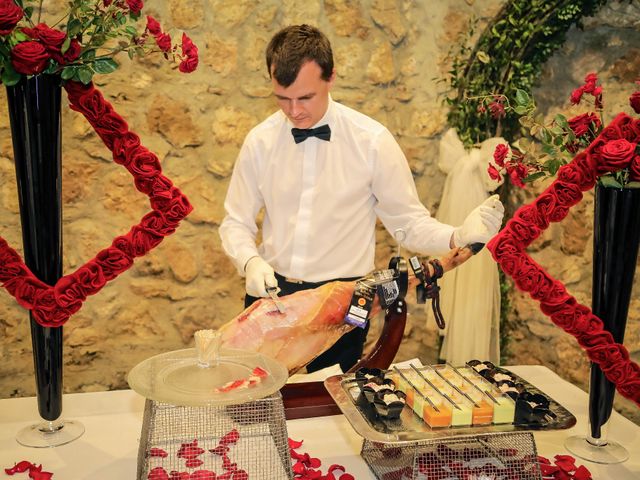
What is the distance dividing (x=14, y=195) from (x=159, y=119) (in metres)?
0.66

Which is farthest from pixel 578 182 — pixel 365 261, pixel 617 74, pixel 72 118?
pixel 72 118

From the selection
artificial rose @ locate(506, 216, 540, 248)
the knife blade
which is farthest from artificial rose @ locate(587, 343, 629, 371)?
the knife blade

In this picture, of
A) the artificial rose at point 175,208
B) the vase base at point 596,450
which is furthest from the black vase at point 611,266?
the artificial rose at point 175,208

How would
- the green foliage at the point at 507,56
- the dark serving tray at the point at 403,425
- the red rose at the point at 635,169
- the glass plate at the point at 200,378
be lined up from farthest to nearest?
the green foliage at the point at 507,56
the red rose at the point at 635,169
the dark serving tray at the point at 403,425
the glass plate at the point at 200,378

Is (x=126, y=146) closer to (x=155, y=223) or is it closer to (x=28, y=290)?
(x=155, y=223)

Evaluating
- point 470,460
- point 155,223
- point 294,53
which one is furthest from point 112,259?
point 470,460

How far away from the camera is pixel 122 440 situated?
189cm

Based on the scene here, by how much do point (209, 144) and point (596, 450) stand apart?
1.97m

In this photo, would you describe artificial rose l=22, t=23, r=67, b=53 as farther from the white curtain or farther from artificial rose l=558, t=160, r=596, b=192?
the white curtain

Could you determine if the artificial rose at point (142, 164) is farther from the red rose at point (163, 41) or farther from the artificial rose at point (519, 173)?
the artificial rose at point (519, 173)

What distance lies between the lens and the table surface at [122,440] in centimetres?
176

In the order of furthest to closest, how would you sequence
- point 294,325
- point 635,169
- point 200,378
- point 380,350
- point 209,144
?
point 209,144, point 380,350, point 294,325, point 635,169, point 200,378

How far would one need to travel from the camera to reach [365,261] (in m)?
2.47

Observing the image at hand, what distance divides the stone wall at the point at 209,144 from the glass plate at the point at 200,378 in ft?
4.72
